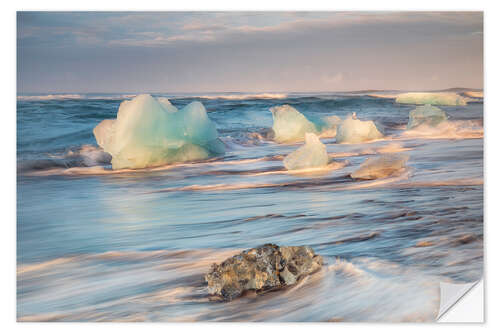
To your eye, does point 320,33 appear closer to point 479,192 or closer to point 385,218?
point 385,218

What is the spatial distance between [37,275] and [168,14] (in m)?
1.55

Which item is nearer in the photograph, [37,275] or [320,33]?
[37,275]

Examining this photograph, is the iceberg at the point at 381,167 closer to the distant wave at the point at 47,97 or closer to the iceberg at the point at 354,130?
the iceberg at the point at 354,130

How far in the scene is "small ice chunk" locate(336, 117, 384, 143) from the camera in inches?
106

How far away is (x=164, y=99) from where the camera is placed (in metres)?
2.69

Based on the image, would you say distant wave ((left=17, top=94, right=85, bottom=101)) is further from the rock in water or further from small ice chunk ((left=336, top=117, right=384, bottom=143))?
small ice chunk ((left=336, top=117, right=384, bottom=143))

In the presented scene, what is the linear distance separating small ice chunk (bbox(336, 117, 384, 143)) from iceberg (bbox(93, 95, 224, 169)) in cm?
70

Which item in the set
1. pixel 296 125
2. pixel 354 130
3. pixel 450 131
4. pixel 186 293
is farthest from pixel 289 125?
pixel 186 293

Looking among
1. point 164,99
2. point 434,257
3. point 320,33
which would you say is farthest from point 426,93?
point 164,99

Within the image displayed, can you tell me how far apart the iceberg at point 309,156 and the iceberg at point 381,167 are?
0.67 ft

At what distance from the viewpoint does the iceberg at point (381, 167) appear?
269 cm

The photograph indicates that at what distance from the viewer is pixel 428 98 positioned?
8.90 feet

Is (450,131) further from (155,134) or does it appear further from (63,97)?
(63,97)

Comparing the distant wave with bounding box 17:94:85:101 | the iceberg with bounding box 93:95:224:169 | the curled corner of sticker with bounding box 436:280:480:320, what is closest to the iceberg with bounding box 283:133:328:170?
the iceberg with bounding box 93:95:224:169
